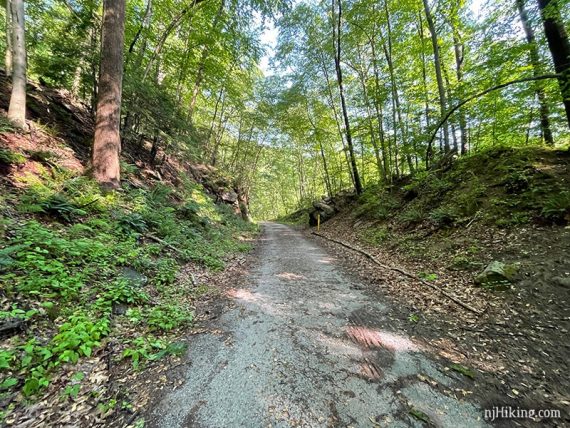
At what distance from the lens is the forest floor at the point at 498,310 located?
2586 mm

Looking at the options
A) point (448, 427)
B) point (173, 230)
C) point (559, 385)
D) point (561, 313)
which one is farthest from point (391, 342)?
point (173, 230)

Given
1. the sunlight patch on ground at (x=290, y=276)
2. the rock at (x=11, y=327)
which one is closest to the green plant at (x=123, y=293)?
the rock at (x=11, y=327)

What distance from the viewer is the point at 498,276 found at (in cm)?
424

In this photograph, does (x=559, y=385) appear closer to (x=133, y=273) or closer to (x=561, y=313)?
(x=561, y=313)

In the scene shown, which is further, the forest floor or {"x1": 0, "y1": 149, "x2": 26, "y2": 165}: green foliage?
{"x1": 0, "y1": 149, "x2": 26, "y2": 165}: green foliage

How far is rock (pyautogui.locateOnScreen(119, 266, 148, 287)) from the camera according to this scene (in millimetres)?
3992

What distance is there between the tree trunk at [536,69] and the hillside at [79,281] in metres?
9.78

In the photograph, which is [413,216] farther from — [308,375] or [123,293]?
[123,293]

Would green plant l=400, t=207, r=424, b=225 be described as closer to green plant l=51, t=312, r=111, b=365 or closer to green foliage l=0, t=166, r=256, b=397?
green foliage l=0, t=166, r=256, b=397

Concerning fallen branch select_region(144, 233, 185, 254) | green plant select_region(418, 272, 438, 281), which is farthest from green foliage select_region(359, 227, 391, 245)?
fallen branch select_region(144, 233, 185, 254)

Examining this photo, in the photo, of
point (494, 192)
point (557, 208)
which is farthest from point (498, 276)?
point (494, 192)

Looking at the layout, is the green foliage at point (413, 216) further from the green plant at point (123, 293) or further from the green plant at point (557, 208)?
the green plant at point (123, 293)

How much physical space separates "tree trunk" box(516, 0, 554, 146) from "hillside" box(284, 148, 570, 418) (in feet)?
5.66

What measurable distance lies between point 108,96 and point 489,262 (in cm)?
935
